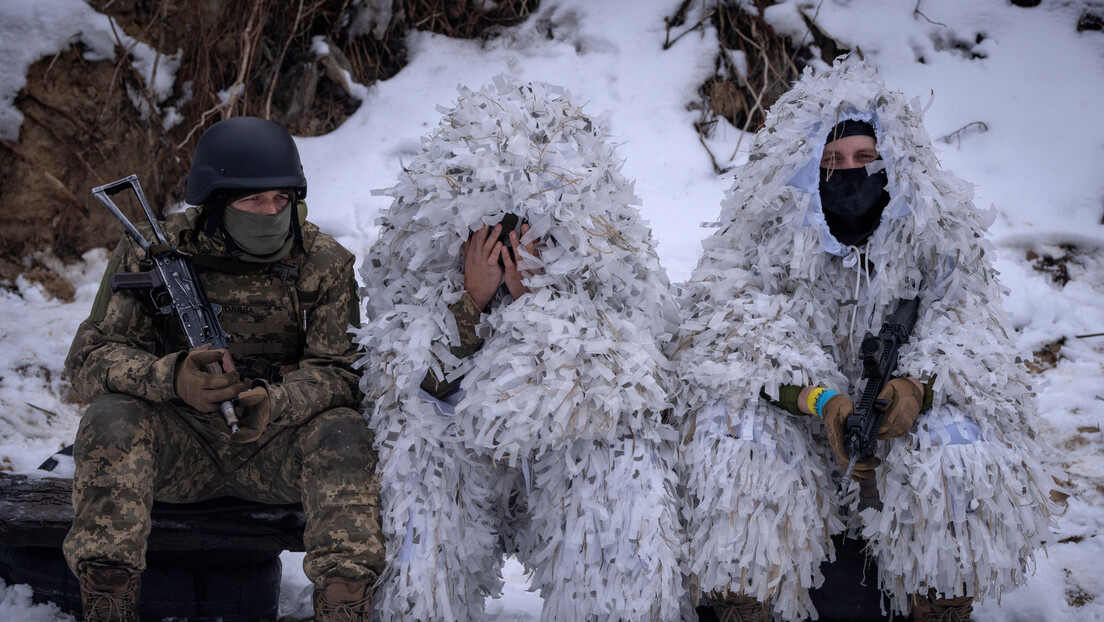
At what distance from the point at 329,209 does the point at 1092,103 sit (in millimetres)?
3864

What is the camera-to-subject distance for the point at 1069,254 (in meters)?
3.89

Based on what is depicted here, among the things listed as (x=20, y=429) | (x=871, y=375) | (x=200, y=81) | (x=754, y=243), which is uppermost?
(x=200, y=81)

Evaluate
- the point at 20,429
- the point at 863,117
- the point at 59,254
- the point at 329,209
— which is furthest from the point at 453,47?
the point at 863,117

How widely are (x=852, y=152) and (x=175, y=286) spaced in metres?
1.72

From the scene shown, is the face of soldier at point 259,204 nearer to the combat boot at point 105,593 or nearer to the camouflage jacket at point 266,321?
the camouflage jacket at point 266,321

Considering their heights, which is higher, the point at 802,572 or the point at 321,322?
the point at 321,322

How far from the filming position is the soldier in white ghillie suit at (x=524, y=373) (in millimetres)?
1972

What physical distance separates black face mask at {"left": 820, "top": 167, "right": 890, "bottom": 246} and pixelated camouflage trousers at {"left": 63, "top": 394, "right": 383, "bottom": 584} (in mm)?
1324

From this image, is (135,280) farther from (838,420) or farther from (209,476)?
(838,420)

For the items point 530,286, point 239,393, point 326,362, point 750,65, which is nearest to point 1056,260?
point 750,65

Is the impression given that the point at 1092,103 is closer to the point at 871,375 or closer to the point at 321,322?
the point at 871,375

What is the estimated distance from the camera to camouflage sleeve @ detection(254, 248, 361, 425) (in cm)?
209

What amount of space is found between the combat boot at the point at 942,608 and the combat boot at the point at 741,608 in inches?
14.0

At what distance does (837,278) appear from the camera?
224 cm
